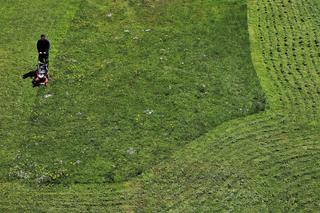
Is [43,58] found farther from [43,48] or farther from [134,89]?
[134,89]

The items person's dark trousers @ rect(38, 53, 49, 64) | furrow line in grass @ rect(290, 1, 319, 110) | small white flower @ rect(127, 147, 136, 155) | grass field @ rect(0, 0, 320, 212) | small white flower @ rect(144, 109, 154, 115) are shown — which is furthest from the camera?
person's dark trousers @ rect(38, 53, 49, 64)

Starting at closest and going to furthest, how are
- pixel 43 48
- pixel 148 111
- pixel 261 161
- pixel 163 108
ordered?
pixel 261 161, pixel 148 111, pixel 163 108, pixel 43 48

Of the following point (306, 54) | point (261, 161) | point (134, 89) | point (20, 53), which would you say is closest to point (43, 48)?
point (20, 53)

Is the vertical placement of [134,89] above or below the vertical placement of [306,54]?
below

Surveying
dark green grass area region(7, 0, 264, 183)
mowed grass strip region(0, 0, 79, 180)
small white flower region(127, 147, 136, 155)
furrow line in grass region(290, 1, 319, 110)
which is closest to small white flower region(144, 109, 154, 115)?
dark green grass area region(7, 0, 264, 183)

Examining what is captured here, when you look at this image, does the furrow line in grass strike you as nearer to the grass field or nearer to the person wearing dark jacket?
the grass field

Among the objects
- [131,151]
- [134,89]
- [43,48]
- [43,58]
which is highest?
[43,48]

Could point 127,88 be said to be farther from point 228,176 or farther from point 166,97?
point 228,176
